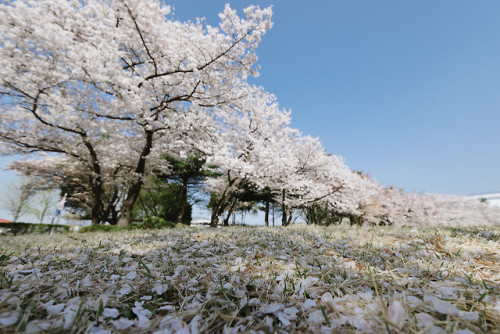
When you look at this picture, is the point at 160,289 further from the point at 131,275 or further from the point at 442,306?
the point at 442,306

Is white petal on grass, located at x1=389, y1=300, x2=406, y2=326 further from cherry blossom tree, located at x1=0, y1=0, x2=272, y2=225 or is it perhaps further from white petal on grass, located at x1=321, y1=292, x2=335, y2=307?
cherry blossom tree, located at x1=0, y1=0, x2=272, y2=225

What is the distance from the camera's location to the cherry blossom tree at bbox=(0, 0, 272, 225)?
22.2ft

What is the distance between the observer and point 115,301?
1457 millimetres

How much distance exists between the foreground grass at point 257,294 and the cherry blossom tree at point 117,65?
6395 mm

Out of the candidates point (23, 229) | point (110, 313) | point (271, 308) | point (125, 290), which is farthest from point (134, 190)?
point (23, 229)

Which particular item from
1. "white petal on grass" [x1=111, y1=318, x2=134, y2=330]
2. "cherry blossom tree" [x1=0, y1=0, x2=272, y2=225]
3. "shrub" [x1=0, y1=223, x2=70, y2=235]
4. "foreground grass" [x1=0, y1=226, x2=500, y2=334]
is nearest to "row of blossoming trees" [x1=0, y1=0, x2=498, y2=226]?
"cherry blossom tree" [x1=0, y1=0, x2=272, y2=225]

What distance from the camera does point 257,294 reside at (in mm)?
1583

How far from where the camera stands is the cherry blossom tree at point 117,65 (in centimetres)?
677

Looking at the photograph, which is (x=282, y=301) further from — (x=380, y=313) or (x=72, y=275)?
(x=72, y=275)

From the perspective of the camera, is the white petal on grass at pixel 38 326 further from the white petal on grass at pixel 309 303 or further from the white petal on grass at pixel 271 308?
the white petal on grass at pixel 309 303

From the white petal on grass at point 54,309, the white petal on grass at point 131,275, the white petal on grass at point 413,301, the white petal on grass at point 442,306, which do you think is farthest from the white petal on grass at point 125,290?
the white petal on grass at point 442,306

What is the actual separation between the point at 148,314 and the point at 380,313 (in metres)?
1.43

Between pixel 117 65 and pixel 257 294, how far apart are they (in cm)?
781

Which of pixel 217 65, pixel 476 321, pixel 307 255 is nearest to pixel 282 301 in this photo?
pixel 476 321
